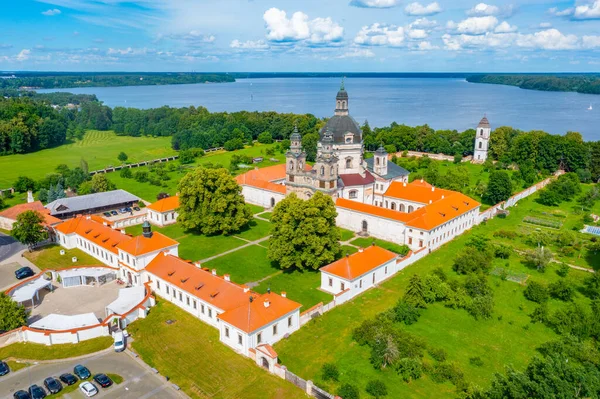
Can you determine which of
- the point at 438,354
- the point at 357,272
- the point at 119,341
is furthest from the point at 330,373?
the point at 119,341

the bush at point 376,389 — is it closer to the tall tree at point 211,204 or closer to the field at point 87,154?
the tall tree at point 211,204

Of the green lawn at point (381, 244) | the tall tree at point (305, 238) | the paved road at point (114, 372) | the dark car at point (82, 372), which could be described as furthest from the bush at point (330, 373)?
the green lawn at point (381, 244)

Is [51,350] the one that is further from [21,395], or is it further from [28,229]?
[28,229]

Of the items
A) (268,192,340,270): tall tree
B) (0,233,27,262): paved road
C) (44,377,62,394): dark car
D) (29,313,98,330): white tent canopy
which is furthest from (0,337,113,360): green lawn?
(0,233,27,262): paved road

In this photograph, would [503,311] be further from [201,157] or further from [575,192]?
[201,157]

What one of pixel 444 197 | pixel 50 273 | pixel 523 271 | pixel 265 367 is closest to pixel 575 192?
pixel 444 197

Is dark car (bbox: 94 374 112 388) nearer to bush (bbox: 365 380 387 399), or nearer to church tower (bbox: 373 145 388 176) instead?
bush (bbox: 365 380 387 399)

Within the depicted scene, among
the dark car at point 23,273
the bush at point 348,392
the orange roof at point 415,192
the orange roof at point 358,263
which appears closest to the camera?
the bush at point 348,392
